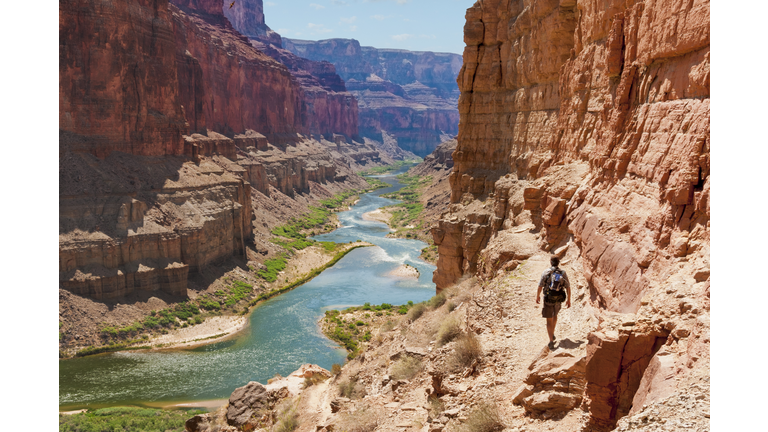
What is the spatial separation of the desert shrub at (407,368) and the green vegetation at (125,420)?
14803mm

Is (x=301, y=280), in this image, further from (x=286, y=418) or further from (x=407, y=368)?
(x=407, y=368)

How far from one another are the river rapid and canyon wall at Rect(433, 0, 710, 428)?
15337 millimetres

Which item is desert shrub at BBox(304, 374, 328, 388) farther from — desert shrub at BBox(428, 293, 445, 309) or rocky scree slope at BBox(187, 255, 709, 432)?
desert shrub at BBox(428, 293, 445, 309)

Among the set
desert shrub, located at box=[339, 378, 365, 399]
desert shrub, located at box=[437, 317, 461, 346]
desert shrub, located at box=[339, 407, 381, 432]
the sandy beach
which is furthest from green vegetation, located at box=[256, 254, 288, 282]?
desert shrub, located at box=[339, 407, 381, 432]

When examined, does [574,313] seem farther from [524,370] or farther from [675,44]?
[675,44]

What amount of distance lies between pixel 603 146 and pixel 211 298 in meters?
40.5

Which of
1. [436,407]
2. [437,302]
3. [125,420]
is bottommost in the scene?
[125,420]

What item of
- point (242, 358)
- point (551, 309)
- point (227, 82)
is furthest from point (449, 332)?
point (227, 82)

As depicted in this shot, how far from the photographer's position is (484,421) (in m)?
9.52

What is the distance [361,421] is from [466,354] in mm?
3226

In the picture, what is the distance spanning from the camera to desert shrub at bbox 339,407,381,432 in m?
13.3

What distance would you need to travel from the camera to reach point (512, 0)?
29.5 meters

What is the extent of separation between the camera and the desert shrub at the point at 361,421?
13336mm

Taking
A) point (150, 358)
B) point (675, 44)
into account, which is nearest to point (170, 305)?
point (150, 358)
